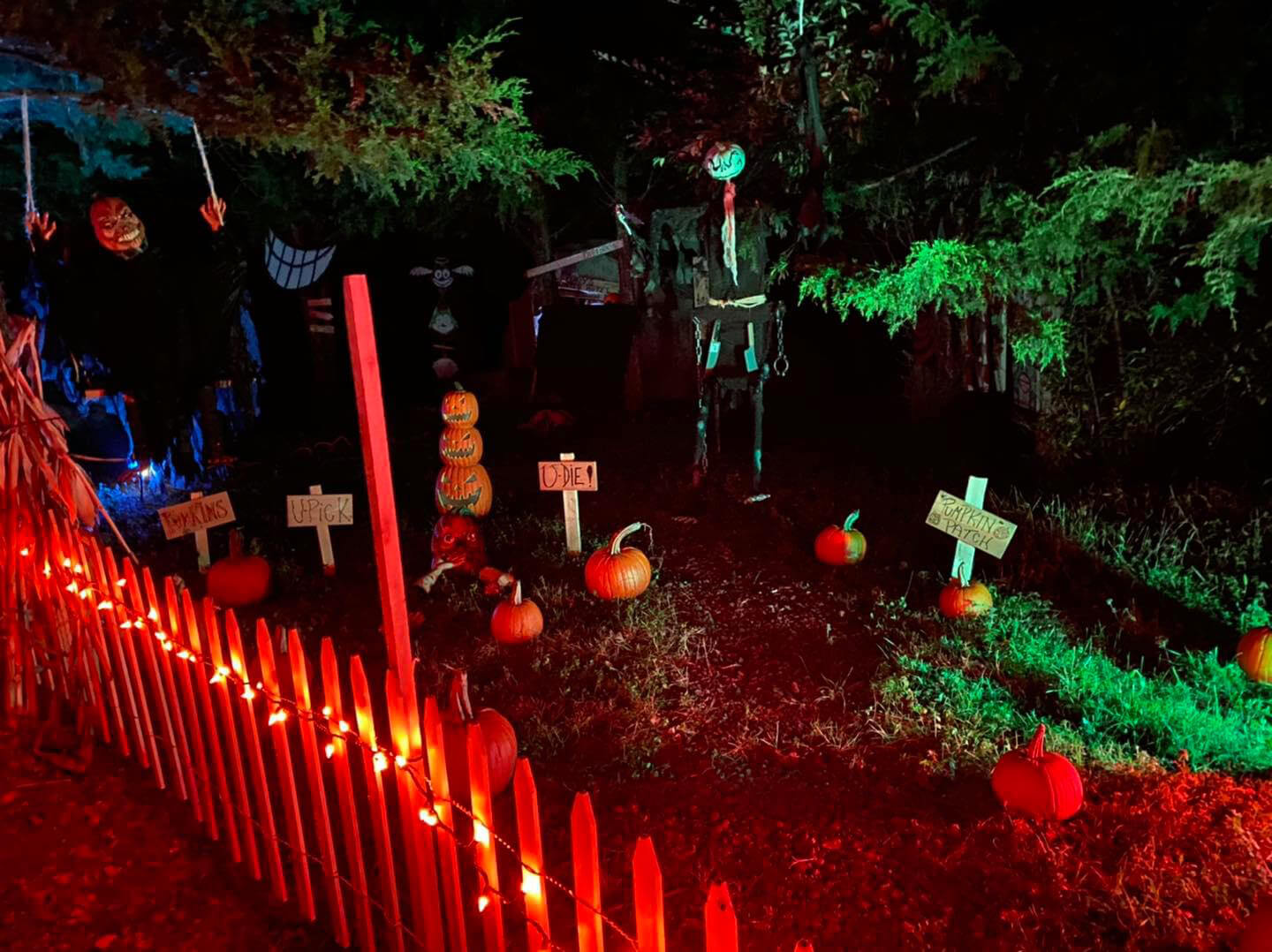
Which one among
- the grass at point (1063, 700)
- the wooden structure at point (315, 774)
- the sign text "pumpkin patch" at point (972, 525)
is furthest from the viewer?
the sign text "pumpkin patch" at point (972, 525)

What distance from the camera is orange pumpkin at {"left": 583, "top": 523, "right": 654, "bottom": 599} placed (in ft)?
16.9

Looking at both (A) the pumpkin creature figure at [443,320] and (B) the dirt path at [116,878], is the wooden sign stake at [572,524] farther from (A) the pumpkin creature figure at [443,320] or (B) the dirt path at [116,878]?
(A) the pumpkin creature figure at [443,320]

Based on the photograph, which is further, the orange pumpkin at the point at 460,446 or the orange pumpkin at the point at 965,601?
the orange pumpkin at the point at 460,446

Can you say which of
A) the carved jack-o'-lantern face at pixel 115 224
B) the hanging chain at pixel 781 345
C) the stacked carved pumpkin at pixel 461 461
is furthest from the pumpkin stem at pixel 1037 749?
the carved jack-o'-lantern face at pixel 115 224

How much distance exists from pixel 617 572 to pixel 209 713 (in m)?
2.46

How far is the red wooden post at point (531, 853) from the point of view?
1939 millimetres

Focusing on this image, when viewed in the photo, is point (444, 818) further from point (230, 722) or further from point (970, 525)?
point (970, 525)

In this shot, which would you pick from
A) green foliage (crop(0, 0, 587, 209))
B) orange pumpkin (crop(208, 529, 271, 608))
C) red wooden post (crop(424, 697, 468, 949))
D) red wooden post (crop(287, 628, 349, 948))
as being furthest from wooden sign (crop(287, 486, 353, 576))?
red wooden post (crop(424, 697, 468, 949))

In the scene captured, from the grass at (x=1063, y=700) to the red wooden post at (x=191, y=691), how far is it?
8.79ft

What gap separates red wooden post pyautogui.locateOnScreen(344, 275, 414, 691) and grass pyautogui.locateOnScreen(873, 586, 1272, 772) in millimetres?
2195

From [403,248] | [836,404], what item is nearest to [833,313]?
[836,404]

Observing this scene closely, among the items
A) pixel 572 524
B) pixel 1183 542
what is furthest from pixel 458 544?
pixel 1183 542

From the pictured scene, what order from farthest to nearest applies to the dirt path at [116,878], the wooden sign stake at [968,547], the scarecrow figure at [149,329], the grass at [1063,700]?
1. the scarecrow figure at [149,329]
2. the wooden sign stake at [968,547]
3. the grass at [1063,700]
4. the dirt path at [116,878]

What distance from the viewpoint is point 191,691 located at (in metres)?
3.21
